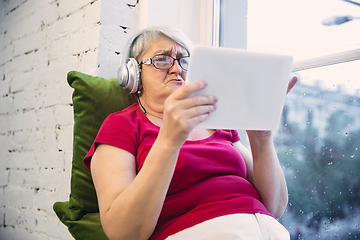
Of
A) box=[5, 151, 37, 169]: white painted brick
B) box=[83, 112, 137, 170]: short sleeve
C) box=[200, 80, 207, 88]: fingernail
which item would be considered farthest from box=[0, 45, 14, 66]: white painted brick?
box=[200, 80, 207, 88]: fingernail

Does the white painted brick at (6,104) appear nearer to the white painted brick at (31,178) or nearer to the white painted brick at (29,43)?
the white painted brick at (29,43)

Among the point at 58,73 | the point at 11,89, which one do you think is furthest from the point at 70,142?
the point at 11,89

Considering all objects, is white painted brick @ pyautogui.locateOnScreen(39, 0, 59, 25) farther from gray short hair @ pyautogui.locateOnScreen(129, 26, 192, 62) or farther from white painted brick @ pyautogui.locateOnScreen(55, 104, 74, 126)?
gray short hair @ pyautogui.locateOnScreen(129, 26, 192, 62)

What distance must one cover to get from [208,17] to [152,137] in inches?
38.2

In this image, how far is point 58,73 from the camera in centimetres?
153

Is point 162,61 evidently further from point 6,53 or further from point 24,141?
point 6,53

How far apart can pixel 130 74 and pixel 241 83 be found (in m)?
0.46

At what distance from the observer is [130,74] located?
3.06ft

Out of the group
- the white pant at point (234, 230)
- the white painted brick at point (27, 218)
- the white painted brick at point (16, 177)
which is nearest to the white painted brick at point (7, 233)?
the white painted brick at point (27, 218)

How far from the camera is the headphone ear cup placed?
3.07 feet

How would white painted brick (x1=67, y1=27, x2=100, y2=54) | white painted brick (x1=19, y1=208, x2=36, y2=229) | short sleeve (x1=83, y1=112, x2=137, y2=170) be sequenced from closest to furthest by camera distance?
short sleeve (x1=83, y1=112, x2=137, y2=170)
white painted brick (x1=67, y1=27, x2=100, y2=54)
white painted brick (x1=19, y1=208, x2=36, y2=229)

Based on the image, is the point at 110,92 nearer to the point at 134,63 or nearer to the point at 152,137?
the point at 134,63

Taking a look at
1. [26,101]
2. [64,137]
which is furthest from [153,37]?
[26,101]

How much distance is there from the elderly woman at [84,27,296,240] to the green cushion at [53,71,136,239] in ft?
0.41
